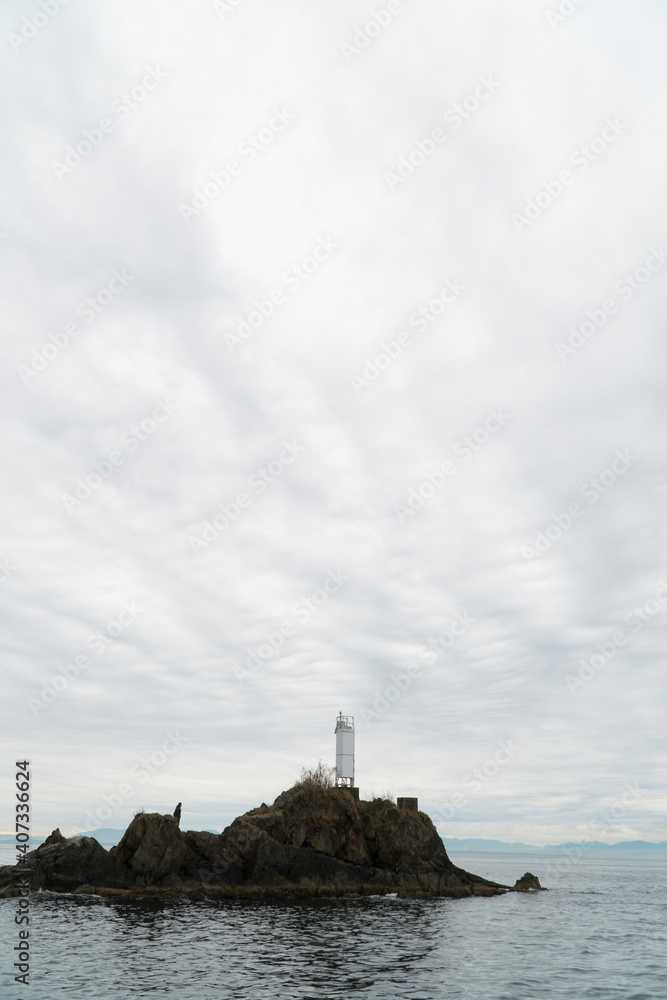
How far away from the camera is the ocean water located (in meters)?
24.6

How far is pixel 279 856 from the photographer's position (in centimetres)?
5262

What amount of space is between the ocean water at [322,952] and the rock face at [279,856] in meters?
3.61

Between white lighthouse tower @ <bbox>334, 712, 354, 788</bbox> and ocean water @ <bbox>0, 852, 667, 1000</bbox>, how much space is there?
51.4 ft

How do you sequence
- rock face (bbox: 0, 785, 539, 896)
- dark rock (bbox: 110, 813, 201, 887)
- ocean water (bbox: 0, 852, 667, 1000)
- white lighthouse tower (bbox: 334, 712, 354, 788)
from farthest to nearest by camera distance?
white lighthouse tower (bbox: 334, 712, 354, 788) → rock face (bbox: 0, 785, 539, 896) → dark rock (bbox: 110, 813, 201, 887) → ocean water (bbox: 0, 852, 667, 1000)

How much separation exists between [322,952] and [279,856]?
78.7 feet

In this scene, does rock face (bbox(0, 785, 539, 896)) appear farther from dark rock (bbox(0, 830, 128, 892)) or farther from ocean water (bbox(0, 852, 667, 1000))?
ocean water (bbox(0, 852, 667, 1000))

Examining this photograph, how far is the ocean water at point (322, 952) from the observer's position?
Answer: 969 inches

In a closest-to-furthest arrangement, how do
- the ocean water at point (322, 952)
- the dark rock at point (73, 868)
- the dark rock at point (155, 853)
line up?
the ocean water at point (322, 952) < the dark rock at point (73, 868) < the dark rock at point (155, 853)

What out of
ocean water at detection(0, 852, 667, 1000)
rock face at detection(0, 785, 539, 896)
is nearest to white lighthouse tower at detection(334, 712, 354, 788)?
rock face at detection(0, 785, 539, 896)

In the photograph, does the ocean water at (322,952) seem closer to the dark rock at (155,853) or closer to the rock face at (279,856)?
the rock face at (279,856)

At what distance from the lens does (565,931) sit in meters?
42.2

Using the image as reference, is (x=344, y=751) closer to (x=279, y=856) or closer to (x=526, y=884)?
(x=279, y=856)

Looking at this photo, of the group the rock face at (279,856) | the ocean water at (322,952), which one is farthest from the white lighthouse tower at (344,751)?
the ocean water at (322,952)

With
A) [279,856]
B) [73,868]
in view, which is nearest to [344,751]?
[279,856]
